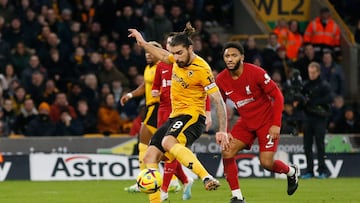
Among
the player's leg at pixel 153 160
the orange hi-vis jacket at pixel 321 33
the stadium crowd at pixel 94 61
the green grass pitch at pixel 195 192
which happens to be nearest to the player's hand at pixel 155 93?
the green grass pitch at pixel 195 192

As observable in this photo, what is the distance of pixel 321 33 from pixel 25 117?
7.66 meters

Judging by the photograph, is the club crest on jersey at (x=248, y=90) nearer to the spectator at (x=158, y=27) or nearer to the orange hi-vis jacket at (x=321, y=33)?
the spectator at (x=158, y=27)

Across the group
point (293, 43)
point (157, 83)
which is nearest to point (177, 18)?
point (293, 43)

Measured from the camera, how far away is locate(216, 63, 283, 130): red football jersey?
14.6 m

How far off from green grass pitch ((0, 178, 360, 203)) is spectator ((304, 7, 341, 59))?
6890mm

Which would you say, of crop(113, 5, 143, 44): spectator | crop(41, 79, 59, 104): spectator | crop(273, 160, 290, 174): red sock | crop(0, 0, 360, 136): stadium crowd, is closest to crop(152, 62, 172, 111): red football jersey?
crop(273, 160, 290, 174): red sock

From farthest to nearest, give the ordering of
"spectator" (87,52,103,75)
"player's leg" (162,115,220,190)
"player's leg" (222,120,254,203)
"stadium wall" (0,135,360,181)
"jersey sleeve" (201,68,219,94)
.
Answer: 1. "spectator" (87,52,103,75)
2. "stadium wall" (0,135,360,181)
3. "player's leg" (222,120,254,203)
4. "jersey sleeve" (201,68,219,94)
5. "player's leg" (162,115,220,190)

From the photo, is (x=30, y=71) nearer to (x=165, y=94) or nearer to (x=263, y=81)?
(x=165, y=94)

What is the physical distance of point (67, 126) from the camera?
24781mm

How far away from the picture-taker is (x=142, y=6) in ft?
92.0

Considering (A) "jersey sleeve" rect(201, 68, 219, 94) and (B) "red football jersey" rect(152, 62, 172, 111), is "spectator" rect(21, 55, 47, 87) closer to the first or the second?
(B) "red football jersey" rect(152, 62, 172, 111)

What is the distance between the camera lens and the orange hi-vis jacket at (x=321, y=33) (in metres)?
27.4

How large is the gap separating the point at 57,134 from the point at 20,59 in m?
2.19

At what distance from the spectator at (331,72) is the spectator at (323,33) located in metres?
0.53
